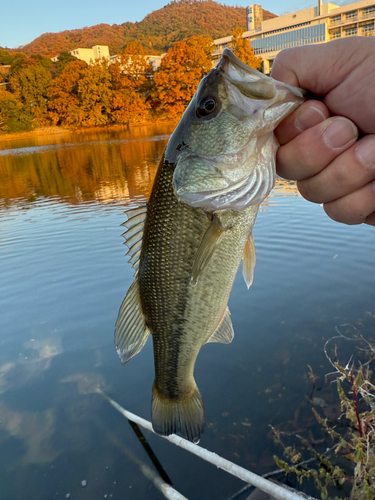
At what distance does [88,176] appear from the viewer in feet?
59.5

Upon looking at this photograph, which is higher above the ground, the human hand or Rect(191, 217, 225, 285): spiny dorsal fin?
the human hand

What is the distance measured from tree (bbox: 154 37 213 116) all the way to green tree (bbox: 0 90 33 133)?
804 inches

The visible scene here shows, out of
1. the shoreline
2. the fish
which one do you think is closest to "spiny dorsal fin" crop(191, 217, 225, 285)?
the fish

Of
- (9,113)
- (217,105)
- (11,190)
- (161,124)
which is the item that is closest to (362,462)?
(217,105)

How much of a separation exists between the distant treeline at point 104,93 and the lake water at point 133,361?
4155 centimetres

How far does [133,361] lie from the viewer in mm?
4836

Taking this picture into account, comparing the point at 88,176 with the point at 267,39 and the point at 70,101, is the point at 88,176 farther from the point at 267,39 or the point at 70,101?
the point at 267,39

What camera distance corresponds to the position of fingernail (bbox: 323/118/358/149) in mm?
1622

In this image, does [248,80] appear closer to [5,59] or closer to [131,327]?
[131,327]

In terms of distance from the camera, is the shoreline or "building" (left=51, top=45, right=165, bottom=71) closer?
the shoreline

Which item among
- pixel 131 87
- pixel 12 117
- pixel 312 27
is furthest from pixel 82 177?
pixel 312 27

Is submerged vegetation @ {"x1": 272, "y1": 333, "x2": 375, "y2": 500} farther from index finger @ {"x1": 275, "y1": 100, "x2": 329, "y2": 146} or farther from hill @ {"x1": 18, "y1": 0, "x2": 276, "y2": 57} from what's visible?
hill @ {"x1": 18, "y1": 0, "x2": 276, "y2": 57}

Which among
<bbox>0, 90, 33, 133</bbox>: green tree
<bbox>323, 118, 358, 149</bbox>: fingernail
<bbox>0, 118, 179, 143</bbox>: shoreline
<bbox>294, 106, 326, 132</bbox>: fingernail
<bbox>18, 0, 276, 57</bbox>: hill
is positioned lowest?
<bbox>323, 118, 358, 149</bbox>: fingernail

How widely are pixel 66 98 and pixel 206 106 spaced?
2191 inches
